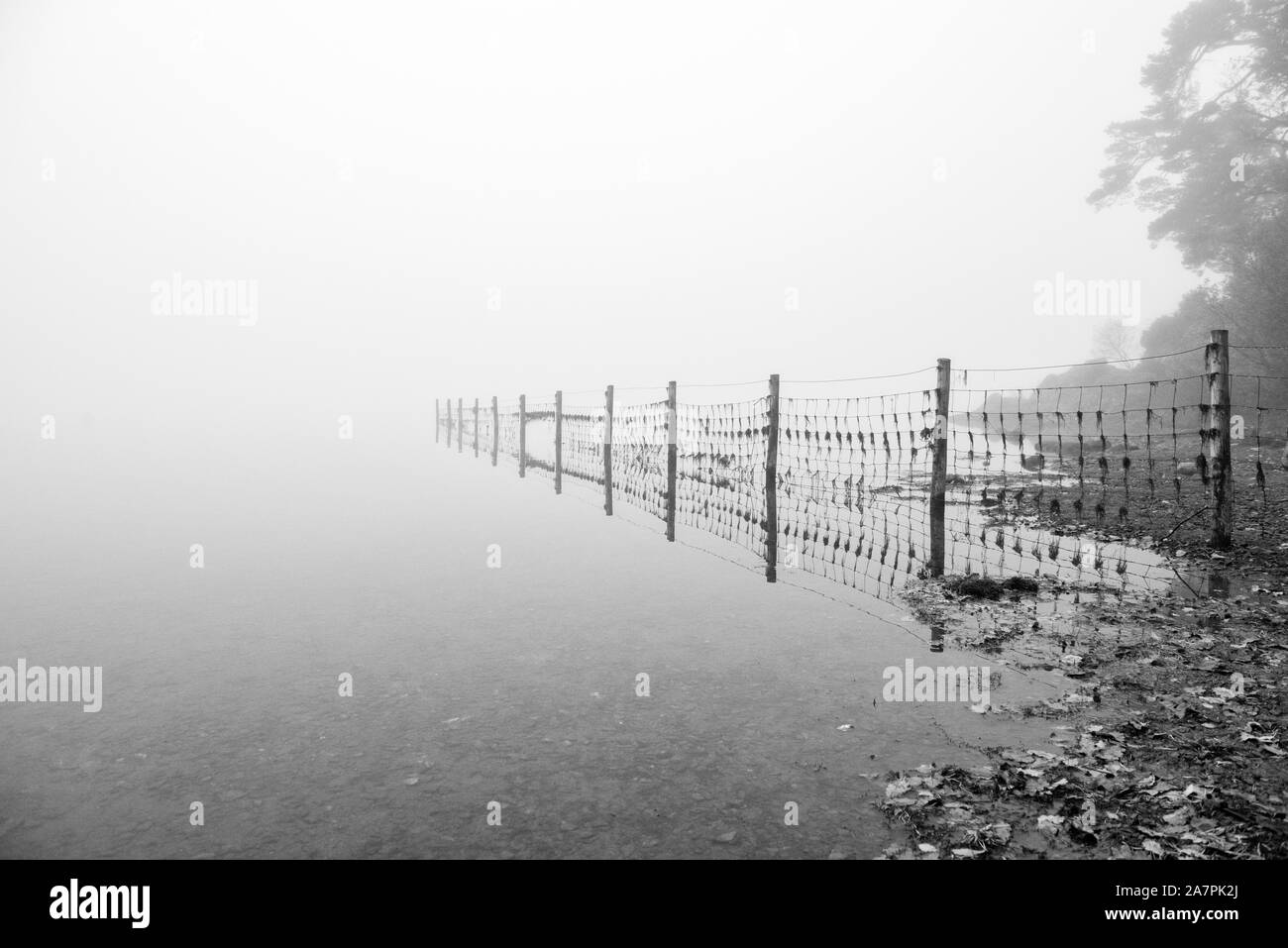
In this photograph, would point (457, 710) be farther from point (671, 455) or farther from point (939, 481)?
point (671, 455)

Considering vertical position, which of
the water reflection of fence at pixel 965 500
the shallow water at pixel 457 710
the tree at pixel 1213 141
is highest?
the tree at pixel 1213 141

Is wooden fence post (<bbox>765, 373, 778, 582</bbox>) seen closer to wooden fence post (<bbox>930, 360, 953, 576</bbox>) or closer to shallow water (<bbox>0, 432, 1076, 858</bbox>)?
shallow water (<bbox>0, 432, 1076, 858</bbox>)

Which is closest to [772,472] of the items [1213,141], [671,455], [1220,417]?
[671,455]

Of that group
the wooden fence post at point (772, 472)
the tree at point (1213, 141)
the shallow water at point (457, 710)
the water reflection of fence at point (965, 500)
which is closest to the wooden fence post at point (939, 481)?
the water reflection of fence at point (965, 500)

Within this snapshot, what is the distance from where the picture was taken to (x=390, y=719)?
5.42m

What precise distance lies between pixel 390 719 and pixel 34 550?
11421mm

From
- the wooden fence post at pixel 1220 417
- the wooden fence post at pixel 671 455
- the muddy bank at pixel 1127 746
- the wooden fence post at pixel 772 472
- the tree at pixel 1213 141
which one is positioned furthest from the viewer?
the tree at pixel 1213 141

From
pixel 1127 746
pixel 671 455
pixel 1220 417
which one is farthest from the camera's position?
pixel 671 455

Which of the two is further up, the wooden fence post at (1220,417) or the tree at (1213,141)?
the tree at (1213,141)

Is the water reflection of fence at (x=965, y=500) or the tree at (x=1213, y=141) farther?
the tree at (x=1213, y=141)

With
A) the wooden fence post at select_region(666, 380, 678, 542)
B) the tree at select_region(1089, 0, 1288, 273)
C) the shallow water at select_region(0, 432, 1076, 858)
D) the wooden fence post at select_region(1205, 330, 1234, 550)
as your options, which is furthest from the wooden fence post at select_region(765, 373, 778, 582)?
the tree at select_region(1089, 0, 1288, 273)

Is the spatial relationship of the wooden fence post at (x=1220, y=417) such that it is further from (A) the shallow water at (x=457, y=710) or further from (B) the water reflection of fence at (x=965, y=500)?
(A) the shallow water at (x=457, y=710)
